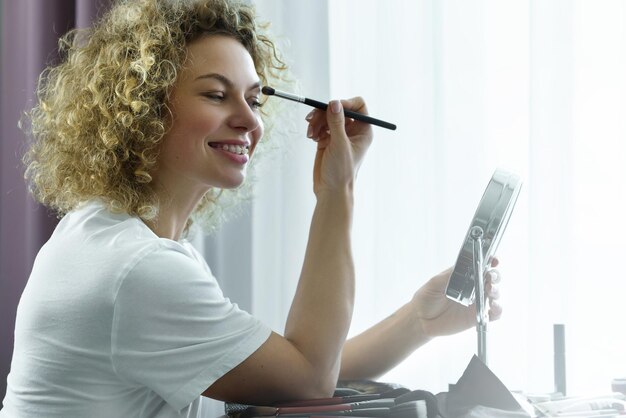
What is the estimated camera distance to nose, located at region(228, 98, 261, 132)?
110 centimetres

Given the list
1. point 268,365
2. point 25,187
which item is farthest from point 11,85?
point 268,365

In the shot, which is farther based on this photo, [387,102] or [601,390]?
[387,102]

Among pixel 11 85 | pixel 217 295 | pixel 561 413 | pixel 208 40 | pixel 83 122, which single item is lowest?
pixel 561 413

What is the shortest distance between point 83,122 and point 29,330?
0.33 m

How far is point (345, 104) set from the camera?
3.79ft

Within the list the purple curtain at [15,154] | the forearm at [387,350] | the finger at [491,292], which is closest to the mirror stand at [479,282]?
the finger at [491,292]

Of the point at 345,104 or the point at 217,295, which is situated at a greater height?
the point at 345,104

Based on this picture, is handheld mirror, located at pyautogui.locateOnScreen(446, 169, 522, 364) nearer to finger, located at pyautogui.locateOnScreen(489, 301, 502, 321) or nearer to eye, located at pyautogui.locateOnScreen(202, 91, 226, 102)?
finger, located at pyautogui.locateOnScreen(489, 301, 502, 321)

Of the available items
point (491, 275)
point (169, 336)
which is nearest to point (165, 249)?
point (169, 336)

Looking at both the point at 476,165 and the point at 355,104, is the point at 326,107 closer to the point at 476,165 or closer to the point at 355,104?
the point at 355,104

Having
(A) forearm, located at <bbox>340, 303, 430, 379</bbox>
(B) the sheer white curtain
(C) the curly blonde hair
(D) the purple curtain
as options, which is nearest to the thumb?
(C) the curly blonde hair

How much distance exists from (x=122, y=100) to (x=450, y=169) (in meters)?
0.67

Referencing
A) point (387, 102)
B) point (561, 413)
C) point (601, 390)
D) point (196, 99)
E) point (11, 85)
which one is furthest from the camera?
point (11, 85)

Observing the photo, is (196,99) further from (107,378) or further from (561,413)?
(561,413)
